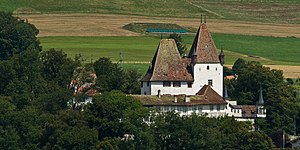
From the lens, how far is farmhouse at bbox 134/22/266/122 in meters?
109

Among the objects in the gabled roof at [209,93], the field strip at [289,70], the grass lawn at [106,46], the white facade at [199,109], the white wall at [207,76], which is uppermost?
the white wall at [207,76]

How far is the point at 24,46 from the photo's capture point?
137 metres

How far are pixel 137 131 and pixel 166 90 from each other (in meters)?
10.6

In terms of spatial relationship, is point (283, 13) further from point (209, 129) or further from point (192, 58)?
point (209, 129)

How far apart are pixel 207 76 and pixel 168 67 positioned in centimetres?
323

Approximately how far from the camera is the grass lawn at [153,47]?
145625 millimetres

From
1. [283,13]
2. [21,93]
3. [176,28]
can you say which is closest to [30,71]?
[21,93]

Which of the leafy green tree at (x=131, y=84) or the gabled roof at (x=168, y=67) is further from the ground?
the gabled roof at (x=168, y=67)

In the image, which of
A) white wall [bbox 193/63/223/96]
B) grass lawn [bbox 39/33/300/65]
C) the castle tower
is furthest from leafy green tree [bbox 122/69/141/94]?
grass lawn [bbox 39/33/300/65]

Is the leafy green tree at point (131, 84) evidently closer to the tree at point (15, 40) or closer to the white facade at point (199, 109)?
the white facade at point (199, 109)

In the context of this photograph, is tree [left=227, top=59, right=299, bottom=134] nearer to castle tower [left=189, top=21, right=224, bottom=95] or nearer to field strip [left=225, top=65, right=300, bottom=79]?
castle tower [left=189, top=21, right=224, bottom=95]

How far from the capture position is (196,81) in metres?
111

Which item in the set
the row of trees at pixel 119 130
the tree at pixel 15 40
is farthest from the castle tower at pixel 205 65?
the tree at pixel 15 40

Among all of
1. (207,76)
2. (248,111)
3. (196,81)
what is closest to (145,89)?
(196,81)
